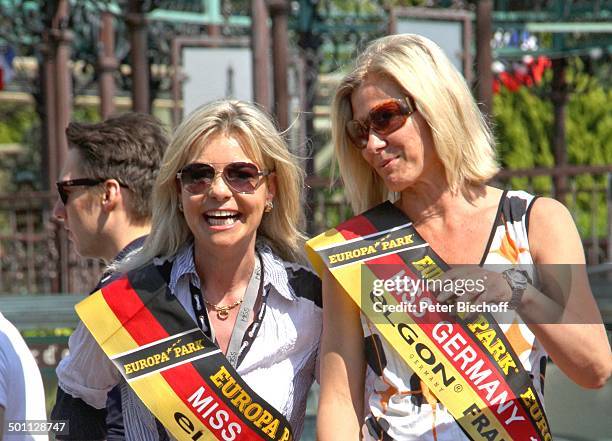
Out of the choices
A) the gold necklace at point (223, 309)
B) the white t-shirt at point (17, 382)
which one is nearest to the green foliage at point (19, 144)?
the gold necklace at point (223, 309)

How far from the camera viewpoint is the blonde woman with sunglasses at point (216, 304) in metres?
2.97

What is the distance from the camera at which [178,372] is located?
9.78ft

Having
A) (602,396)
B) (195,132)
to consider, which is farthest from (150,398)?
(602,396)

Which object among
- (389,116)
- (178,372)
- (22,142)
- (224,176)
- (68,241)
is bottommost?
(22,142)

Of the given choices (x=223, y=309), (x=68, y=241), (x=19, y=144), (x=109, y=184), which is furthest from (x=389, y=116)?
(x=19, y=144)

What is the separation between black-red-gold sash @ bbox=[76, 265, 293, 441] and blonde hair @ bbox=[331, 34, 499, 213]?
545mm

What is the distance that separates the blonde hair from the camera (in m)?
2.81

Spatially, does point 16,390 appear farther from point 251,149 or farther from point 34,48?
point 34,48

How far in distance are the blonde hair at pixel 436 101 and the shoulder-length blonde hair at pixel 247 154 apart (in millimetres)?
263

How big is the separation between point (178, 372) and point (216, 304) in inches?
8.1

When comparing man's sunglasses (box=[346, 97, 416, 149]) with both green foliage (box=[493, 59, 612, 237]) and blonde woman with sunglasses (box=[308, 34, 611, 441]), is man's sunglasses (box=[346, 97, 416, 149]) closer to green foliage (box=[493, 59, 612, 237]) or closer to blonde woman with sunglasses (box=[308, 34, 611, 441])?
blonde woman with sunglasses (box=[308, 34, 611, 441])

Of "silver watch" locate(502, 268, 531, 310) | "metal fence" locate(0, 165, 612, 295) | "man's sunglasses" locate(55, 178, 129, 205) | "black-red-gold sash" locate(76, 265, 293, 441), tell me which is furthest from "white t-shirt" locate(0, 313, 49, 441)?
"metal fence" locate(0, 165, 612, 295)

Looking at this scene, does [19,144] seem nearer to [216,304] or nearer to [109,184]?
[109,184]

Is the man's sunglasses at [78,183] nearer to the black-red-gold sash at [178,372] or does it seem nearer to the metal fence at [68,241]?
the black-red-gold sash at [178,372]
